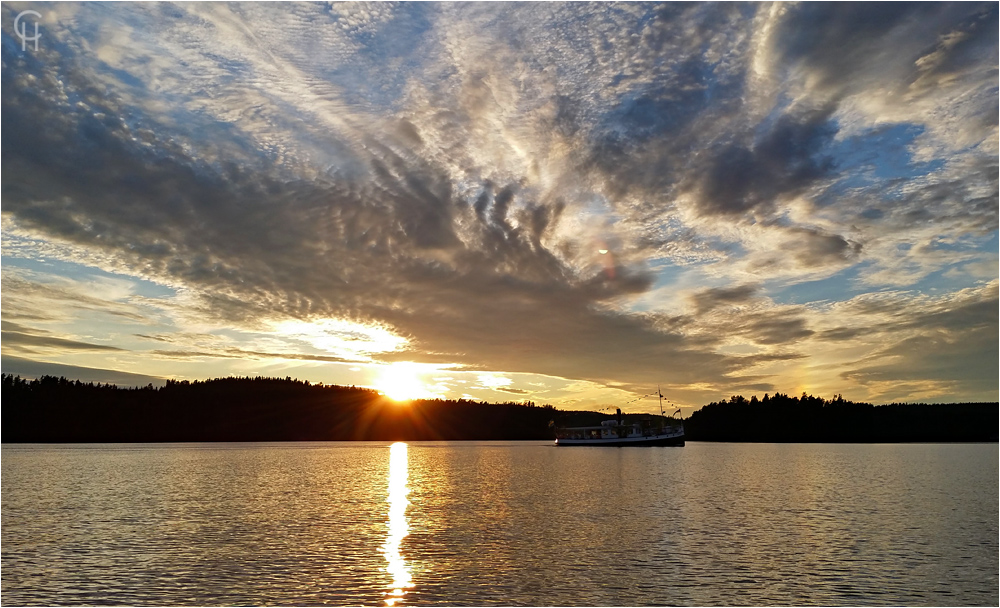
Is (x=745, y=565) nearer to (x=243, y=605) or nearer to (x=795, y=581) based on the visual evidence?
(x=795, y=581)

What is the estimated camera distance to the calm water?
36.9m

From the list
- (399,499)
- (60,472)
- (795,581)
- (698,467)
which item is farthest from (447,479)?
(795,581)

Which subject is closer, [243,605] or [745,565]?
[243,605]

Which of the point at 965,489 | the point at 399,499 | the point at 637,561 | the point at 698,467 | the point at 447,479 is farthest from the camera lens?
the point at 698,467

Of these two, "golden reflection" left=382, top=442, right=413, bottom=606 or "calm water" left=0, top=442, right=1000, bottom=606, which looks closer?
"calm water" left=0, top=442, right=1000, bottom=606

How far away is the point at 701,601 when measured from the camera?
116ft

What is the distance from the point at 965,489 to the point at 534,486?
2424 inches

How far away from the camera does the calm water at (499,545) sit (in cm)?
3694

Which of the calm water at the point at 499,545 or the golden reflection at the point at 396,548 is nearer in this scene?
the calm water at the point at 499,545

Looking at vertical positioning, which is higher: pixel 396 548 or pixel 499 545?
pixel 499 545

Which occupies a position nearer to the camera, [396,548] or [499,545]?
[396,548]

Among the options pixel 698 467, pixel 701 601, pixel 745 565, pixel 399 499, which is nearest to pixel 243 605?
pixel 701 601

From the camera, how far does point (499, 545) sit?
50594 millimetres

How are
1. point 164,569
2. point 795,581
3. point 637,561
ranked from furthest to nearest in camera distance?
1. point 637,561
2. point 164,569
3. point 795,581
